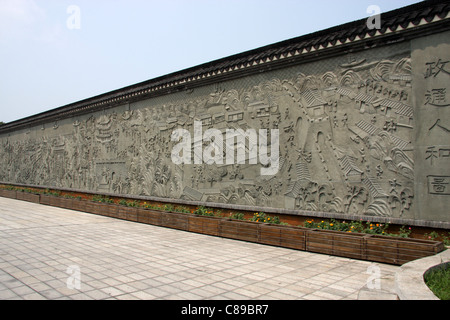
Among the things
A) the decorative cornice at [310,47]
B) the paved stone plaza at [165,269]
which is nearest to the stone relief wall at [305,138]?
the decorative cornice at [310,47]

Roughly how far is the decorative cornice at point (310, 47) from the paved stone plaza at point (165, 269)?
3.65 metres

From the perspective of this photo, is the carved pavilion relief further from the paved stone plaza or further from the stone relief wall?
the paved stone plaza

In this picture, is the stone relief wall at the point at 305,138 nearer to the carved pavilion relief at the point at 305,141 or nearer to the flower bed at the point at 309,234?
the carved pavilion relief at the point at 305,141

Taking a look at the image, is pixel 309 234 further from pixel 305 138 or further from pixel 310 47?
pixel 310 47

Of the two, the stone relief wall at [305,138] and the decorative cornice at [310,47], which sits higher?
the decorative cornice at [310,47]

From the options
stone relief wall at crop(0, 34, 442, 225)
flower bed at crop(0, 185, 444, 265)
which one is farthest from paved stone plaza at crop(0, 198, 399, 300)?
stone relief wall at crop(0, 34, 442, 225)

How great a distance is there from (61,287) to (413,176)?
5189mm

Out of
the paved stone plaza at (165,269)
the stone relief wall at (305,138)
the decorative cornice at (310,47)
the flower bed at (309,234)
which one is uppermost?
the decorative cornice at (310,47)

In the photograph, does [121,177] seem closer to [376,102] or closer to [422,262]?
[376,102]

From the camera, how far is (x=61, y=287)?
3.88 metres

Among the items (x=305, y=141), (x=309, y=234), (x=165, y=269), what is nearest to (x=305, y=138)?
(x=305, y=141)

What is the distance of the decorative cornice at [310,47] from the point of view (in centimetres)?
550

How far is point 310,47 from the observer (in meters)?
6.77

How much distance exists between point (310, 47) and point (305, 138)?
5.62 ft
